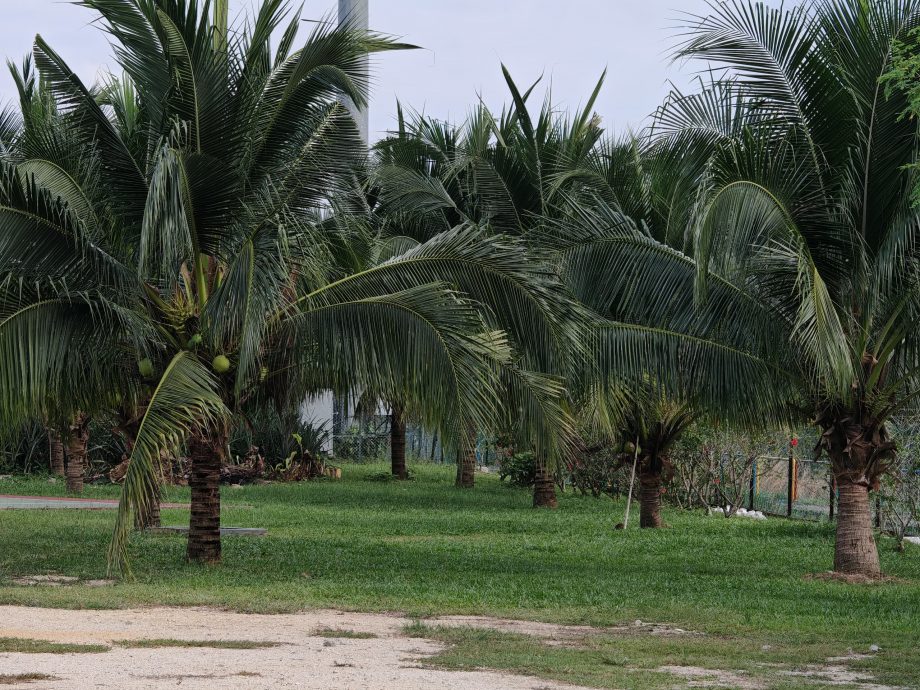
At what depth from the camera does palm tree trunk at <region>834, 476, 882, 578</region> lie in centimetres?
1277

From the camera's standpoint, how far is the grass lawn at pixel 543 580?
323 inches

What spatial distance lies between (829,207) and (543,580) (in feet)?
16.0

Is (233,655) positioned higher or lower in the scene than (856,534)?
lower

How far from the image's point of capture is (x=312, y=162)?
13062 mm

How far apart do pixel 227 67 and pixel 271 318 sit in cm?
258

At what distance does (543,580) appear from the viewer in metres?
12.1

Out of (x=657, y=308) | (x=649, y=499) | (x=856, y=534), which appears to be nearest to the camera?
(x=856, y=534)

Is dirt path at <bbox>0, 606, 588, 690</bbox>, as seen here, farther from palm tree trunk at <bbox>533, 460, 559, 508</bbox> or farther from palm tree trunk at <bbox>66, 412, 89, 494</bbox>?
palm tree trunk at <bbox>66, 412, 89, 494</bbox>

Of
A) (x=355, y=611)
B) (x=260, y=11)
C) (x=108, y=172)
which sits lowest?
(x=355, y=611)

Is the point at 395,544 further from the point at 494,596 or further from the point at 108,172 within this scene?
the point at 108,172

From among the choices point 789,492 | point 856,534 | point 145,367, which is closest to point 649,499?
point 789,492

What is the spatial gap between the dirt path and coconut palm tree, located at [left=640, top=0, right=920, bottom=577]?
15.8 ft

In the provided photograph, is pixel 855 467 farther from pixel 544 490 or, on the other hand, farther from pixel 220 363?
pixel 544 490

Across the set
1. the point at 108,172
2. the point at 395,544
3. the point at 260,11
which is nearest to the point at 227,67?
the point at 260,11
